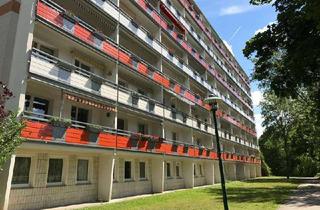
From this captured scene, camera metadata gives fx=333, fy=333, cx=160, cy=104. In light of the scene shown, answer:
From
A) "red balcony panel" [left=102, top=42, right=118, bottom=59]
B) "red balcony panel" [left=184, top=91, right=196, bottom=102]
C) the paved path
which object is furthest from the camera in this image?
"red balcony panel" [left=184, top=91, right=196, bottom=102]

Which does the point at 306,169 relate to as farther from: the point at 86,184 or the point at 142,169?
the point at 86,184

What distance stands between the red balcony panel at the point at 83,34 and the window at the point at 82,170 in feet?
24.5

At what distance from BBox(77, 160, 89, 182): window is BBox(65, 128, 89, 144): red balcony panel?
262 centimetres

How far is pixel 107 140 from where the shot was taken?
20672 mm

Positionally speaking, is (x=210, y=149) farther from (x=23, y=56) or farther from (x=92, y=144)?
(x=23, y=56)

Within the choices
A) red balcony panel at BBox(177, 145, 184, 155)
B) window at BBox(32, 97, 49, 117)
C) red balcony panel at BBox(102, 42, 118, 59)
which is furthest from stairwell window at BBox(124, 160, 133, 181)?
window at BBox(32, 97, 49, 117)

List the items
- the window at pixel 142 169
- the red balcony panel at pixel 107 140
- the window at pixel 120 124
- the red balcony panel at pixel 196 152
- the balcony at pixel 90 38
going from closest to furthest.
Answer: the balcony at pixel 90 38 → the red balcony panel at pixel 107 140 → the window at pixel 120 124 → the window at pixel 142 169 → the red balcony panel at pixel 196 152

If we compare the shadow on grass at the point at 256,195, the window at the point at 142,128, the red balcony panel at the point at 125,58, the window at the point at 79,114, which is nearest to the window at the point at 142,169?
the window at the point at 142,128

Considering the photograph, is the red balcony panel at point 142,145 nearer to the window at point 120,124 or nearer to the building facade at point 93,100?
the building facade at point 93,100

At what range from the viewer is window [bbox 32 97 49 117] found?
17844 mm

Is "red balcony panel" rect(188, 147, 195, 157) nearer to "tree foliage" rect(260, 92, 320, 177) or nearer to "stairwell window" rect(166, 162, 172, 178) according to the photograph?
"stairwell window" rect(166, 162, 172, 178)

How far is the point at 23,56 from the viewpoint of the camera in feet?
51.5

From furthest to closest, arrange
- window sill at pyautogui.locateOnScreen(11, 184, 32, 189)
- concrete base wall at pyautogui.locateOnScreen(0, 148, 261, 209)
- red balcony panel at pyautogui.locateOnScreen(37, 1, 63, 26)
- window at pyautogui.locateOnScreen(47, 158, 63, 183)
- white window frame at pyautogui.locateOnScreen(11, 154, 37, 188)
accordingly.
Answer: window at pyautogui.locateOnScreen(47, 158, 63, 183) < concrete base wall at pyautogui.locateOnScreen(0, 148, 261, 209) < white window frame at pyautogui.locateOnScreen(11, 154, 37, 188) < red balcony panel at pyautogui.locateOnScreen(37, 1, 63, 26) < window sill at pyautogui.locateOnScreen(11, 184, 32, 189)

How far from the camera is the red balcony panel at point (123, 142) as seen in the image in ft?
71.8
